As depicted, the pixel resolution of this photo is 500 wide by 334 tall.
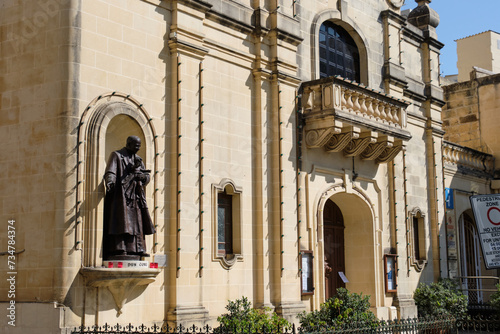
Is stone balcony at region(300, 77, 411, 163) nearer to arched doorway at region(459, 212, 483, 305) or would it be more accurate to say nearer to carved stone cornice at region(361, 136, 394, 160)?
carved stone cornice at region(361, 136, 394, 160)

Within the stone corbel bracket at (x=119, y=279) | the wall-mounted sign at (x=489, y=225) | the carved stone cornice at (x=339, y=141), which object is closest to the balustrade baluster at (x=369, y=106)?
the carved stone cornice at (x=339, y=141)

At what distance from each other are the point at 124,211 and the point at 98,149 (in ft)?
4.29

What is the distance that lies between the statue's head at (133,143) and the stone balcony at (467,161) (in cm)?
1628

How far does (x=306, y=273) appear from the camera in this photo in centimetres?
1809

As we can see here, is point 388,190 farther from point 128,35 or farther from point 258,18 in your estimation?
point 128,35

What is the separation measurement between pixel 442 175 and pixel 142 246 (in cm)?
1496

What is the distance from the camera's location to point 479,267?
28297mm

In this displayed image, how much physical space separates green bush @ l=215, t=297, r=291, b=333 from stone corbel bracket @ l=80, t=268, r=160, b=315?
5.85 feet

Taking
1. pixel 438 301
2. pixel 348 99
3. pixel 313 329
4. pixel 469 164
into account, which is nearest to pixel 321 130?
pixel 348 99

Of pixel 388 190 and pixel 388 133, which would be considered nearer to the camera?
pixel 388 133

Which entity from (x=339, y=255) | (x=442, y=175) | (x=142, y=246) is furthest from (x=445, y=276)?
(x=142, y=246)

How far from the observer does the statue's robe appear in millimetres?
12898

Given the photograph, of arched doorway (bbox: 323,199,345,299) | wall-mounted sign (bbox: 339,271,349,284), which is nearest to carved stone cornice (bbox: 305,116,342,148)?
arched doorway (bbox: 323,199,345,299)

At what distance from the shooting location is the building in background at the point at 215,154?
510 inches
